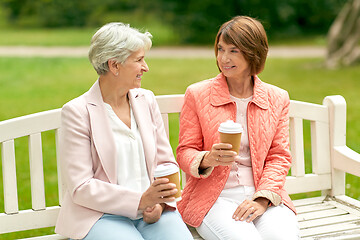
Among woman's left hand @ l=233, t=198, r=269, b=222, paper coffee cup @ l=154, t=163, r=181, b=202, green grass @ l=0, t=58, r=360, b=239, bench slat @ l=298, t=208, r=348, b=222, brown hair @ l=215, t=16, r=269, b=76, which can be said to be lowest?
green grass @ l=0, t=58, r=360, b=239

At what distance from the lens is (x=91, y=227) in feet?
10.1

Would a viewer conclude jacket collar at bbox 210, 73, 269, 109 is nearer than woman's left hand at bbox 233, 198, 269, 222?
No

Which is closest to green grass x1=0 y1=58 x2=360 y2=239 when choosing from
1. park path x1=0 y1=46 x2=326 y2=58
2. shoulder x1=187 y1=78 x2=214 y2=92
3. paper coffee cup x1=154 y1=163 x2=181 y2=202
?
park path x1=0 y1=46 x2=326 y2=58

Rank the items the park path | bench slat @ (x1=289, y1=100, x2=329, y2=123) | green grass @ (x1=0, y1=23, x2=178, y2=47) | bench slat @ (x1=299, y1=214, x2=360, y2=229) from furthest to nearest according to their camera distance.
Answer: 1. green grass @ (x1=0, y1=23, x2=178, y2=47)
2. the park path
3. bench slat @ (x1=289, y1=100, x2=329, y2=123)
4. bench slat @ (x1=299, y1=214, x2=360, y2=229)

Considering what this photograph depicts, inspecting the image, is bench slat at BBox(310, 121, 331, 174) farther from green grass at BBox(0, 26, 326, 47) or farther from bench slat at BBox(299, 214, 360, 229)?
green grass at BBox(0, 26, 326, 47)

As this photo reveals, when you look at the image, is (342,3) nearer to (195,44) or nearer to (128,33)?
(195,44)

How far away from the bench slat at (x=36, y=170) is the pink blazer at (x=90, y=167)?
29 cm

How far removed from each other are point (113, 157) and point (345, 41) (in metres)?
12.3

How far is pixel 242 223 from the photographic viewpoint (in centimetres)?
329

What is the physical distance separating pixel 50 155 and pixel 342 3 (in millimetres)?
17008

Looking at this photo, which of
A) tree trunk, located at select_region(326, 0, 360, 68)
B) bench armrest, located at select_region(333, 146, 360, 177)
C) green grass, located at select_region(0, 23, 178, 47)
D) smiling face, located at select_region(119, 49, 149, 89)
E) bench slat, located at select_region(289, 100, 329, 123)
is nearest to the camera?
smiling face, located at select_region(119, 49, 149, 89)

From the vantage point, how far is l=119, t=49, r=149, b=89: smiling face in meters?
3.18

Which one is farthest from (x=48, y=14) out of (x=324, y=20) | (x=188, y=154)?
(x=188, y=154)

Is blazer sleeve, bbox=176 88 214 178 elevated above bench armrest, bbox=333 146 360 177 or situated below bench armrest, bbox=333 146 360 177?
above
